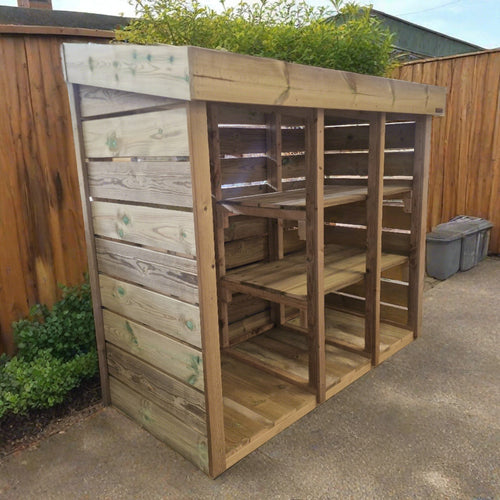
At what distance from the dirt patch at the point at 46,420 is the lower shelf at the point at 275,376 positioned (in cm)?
75

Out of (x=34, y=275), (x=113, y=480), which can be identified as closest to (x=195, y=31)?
(x=34, y=275)

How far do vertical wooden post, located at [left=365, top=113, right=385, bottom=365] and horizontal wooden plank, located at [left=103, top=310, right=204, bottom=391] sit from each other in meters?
1.28

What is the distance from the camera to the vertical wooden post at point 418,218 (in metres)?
2.88

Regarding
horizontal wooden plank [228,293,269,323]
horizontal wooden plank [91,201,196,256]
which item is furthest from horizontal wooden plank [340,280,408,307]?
horizontal wooden plank [91,201,196,256]

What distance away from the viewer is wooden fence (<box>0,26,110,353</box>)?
234cm

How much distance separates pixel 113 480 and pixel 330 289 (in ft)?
4.45

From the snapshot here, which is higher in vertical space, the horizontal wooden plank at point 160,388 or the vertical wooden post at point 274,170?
the vertical wooden post at point 274,170

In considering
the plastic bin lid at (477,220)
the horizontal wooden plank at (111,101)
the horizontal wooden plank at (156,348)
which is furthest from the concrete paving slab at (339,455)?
the plastic bin lid at (477,220)

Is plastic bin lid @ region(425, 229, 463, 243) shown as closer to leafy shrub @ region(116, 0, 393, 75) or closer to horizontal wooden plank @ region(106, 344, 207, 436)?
leafy shrub @ region(116, 0, 393, 75)

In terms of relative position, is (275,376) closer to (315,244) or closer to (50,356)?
(315,244)

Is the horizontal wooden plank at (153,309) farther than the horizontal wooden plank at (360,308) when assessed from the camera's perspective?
No

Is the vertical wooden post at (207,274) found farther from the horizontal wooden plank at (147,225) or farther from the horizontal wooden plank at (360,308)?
the horizontal wooden plank at (360,308)

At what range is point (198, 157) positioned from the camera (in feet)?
5.23

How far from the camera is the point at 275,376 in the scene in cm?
264
